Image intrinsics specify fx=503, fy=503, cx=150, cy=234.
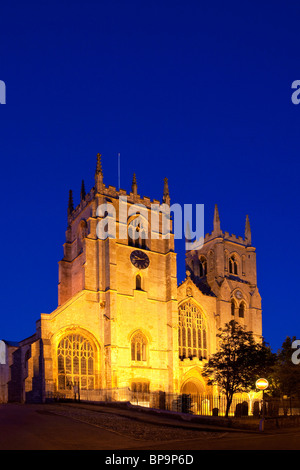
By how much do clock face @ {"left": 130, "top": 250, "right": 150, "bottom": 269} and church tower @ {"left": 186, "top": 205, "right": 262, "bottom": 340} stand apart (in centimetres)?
948

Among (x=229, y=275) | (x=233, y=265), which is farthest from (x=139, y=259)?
(x=233, y=265)

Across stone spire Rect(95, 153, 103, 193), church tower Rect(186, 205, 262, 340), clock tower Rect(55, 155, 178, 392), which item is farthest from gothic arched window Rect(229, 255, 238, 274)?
stone spire Rect(95, 153, 103, 193)

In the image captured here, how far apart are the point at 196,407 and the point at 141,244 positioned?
49.8ft

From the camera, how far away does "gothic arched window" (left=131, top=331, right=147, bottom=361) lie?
42.7 metres

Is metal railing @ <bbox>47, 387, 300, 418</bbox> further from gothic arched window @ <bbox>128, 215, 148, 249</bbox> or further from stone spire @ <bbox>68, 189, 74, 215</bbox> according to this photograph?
stone spire @ <bbox>68, 189, 74, 215</bbox>

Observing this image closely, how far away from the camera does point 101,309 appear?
41.7 meters

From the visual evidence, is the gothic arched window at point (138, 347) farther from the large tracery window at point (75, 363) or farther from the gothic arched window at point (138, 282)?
the gothic arched window at point (138, 282)

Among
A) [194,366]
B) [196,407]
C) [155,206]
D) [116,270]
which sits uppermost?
[155,206]

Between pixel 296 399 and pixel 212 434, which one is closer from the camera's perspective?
pixel 212 434

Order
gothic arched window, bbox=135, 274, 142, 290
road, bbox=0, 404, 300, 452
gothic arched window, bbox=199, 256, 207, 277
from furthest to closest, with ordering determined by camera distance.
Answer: gothic arched window, bbox=199, 256, 207, 277 → gothic arched window, bbox=135, 274, 142, 290 → road, bbox=0, 404, 300, 452

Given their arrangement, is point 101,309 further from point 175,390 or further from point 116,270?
point 175,390

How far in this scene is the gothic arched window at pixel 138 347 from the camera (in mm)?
42697
